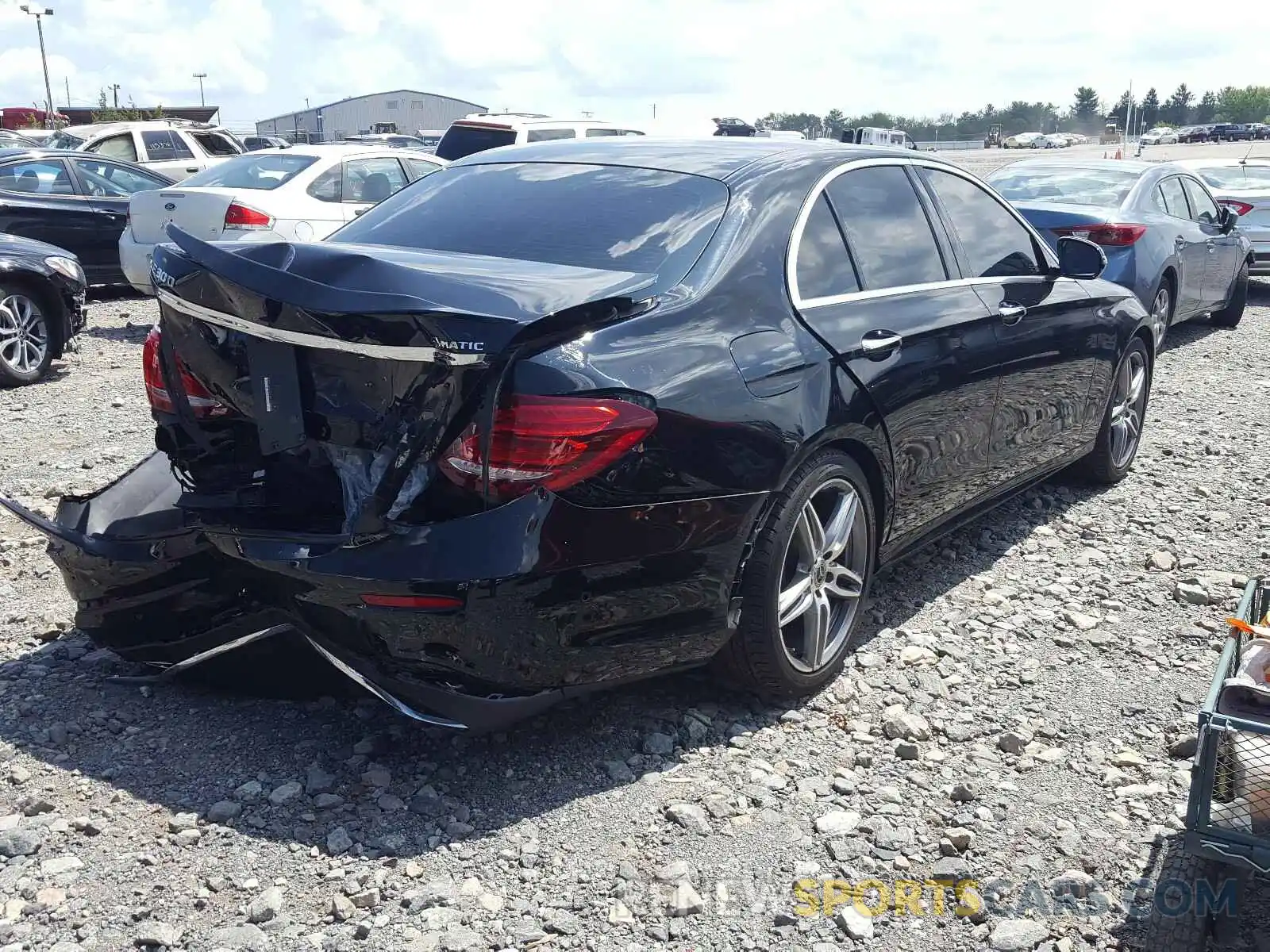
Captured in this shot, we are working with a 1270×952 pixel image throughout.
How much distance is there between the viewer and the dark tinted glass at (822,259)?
12.0ft

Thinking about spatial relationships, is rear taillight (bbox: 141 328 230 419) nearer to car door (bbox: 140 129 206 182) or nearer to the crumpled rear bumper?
the crumpled rear bumper

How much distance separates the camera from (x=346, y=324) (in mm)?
2822

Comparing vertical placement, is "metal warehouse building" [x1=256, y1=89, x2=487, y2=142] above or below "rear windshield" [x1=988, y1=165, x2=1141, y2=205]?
below

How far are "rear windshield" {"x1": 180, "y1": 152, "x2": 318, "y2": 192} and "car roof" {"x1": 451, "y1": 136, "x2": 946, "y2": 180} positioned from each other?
6388 mm

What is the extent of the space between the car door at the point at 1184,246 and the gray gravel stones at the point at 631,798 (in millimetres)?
5913

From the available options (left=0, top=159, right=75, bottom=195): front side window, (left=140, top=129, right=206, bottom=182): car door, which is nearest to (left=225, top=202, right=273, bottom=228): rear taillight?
(left=0, top=159, right=75, bottom=195): front side window

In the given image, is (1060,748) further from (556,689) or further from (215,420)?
(215,420)

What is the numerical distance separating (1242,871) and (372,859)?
1.92 m

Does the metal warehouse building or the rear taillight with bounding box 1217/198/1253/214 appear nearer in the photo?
the rear taillight with bounding box 1217/198/1253/214

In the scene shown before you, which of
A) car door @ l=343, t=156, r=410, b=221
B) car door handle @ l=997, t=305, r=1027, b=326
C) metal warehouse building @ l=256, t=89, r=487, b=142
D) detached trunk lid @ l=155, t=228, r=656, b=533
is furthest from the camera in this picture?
metal warehouse building @ l=256, t=89, r=487, b=142

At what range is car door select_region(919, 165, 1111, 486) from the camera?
15.0ft

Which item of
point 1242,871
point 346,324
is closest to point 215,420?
point 346,324

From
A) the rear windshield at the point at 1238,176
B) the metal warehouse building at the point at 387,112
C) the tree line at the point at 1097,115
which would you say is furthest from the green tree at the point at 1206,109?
the rear windshield at the point at 1238,176

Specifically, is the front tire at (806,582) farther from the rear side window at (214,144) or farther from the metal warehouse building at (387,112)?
the metal warehouse building at (387,112)
